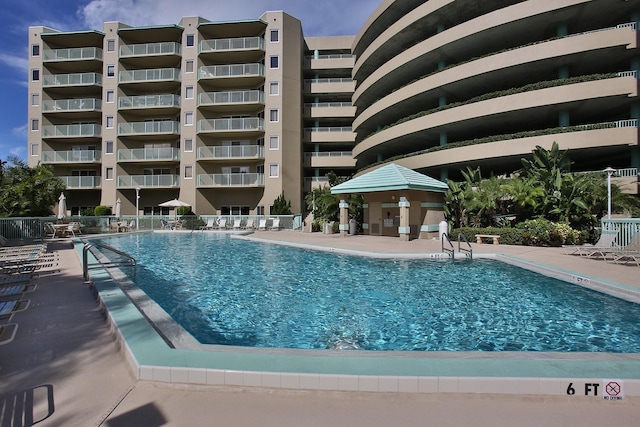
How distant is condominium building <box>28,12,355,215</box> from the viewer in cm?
3497

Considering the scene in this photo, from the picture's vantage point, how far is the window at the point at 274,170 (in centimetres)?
3494

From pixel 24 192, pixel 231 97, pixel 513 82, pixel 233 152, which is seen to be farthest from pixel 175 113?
pixel 513 82

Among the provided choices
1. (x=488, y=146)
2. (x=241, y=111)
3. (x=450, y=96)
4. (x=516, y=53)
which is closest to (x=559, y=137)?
(x=488, y=146)

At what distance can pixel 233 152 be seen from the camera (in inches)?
1383

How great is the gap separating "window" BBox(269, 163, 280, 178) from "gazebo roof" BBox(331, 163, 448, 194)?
14148 mm

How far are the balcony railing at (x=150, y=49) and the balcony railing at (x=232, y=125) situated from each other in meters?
8.14

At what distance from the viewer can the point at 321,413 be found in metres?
2.79

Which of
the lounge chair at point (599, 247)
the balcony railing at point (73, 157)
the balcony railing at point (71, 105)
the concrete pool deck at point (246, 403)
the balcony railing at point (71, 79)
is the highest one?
the balcony railing at point (71, 79)

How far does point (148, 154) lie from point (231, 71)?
481 inches

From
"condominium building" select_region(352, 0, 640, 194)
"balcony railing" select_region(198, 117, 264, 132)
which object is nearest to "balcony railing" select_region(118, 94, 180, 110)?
"balcony railing" select_region(198, 117, 264, 132)

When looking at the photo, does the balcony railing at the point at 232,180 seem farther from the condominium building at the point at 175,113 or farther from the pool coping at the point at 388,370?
the pool coping at the point at 388,370

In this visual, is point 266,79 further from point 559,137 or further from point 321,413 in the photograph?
point 321,413

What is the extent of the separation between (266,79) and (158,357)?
35.6 m

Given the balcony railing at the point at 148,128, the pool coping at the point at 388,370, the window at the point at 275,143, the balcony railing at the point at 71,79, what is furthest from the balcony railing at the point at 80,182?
the pool coping at the point at 388,370
